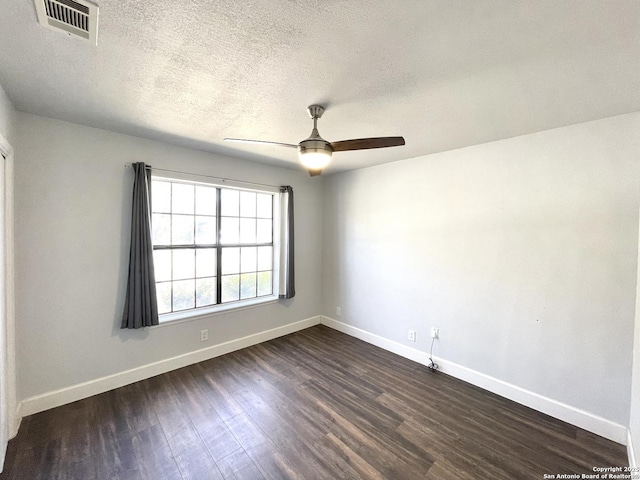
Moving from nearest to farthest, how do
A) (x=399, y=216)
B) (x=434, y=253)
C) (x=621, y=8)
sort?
(x=621, y=8), (x=434, y=253), (x=399, y=216)

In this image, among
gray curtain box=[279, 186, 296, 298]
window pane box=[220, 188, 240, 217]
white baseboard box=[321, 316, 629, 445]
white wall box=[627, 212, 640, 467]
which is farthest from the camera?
gray curtain box=[279, 186, 296, 298]

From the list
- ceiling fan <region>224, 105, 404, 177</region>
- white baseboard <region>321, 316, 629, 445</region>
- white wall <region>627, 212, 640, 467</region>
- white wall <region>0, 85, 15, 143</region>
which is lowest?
white baseboard <region>321, 316, 629, 445</region>

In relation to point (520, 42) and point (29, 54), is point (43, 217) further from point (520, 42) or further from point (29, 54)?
point (520, 42)

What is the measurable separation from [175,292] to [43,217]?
4.45ft

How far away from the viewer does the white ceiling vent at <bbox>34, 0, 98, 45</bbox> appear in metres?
1.07

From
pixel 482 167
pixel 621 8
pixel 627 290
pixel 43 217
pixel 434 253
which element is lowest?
pixel 627 290

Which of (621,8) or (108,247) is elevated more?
(621,8)

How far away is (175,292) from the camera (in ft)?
10.0

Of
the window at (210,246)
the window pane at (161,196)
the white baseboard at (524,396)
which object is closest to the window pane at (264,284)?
the window at (210,246)

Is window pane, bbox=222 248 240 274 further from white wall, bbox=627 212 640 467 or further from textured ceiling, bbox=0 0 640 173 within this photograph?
white wall, bbox=627 212 640 467

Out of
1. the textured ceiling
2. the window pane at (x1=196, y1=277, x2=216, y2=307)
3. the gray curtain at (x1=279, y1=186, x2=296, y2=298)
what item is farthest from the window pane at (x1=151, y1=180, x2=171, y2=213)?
the gray curtain at (x1=279, y1=186, x2=296, y2=298)

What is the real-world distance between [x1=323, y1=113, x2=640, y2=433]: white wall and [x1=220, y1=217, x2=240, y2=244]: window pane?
6.37 feet

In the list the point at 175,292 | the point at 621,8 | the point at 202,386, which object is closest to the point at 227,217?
the point at 175,292

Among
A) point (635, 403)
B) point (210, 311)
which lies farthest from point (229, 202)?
point (635, 403)
